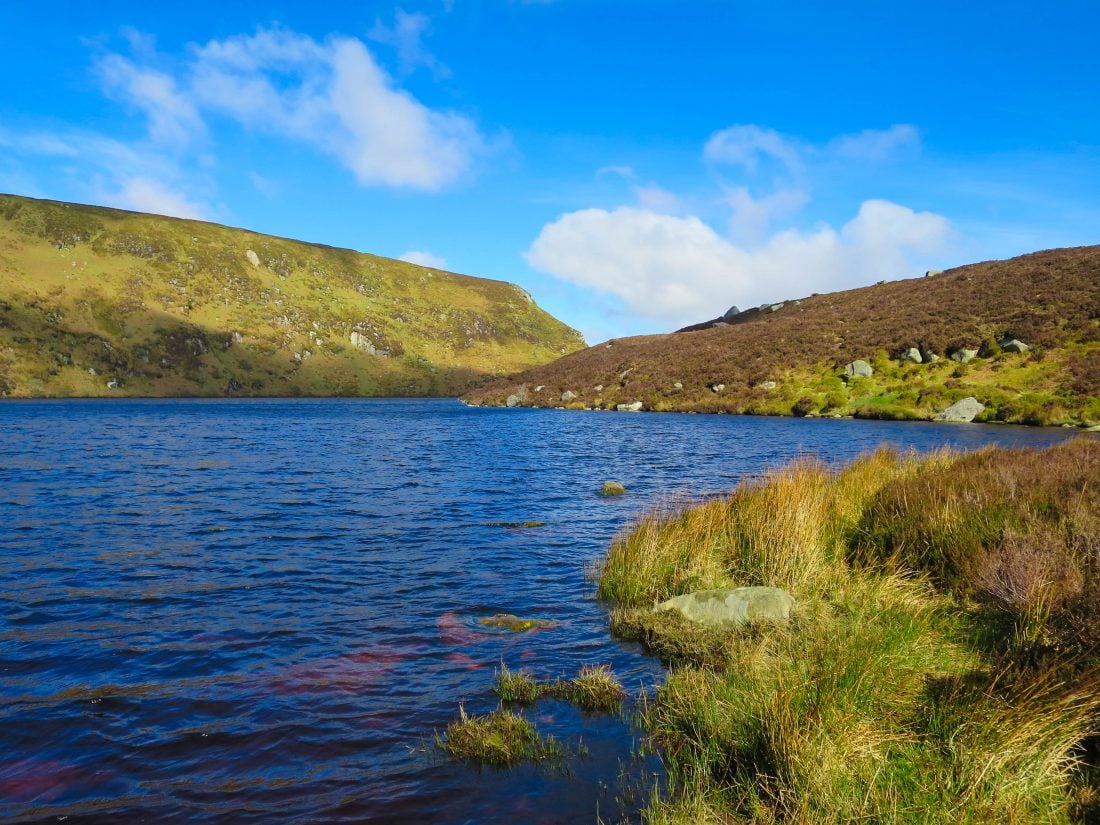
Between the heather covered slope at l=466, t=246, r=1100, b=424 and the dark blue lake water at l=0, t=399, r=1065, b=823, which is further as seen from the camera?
the heather covered slope at l=466, t=246, r=1100, b=424

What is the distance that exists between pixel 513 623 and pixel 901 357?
182ft

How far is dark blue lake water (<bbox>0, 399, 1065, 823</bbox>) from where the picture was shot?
19.7 feet

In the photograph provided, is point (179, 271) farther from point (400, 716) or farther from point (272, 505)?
point (400, 716)

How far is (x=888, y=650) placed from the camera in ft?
22.0

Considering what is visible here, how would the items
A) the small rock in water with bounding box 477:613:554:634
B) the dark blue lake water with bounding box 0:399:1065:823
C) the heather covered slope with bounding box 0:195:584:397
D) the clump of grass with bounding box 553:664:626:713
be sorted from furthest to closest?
the heather covered slope with bounding box 0:195:584:397 < the small rock in water with bounding box 477:613:554:634 < the clump of grass with bounding box 553:664:626:713 < the dark blue lake water with bounding box 0:399:1065:823

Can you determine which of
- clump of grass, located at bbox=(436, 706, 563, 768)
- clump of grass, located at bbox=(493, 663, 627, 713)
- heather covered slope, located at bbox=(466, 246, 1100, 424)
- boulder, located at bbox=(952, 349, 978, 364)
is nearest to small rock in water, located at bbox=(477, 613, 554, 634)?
clump of grass, located at bbox=(493, 663, 627, 713)

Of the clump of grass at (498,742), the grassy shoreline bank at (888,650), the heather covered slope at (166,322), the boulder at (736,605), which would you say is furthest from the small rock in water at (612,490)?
the heather covered slope at (166,322)

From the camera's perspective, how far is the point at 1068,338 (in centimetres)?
4716

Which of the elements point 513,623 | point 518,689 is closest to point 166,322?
point 513,623

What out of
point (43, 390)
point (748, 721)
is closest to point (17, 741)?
point (748, 721)

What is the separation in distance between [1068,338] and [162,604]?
59.0 metres

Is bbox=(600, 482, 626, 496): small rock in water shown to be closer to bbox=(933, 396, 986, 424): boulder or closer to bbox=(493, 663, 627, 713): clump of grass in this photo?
bbox=(493, 663, 627, 713): clump of grass

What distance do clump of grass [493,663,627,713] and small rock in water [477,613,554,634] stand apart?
2.17 meters

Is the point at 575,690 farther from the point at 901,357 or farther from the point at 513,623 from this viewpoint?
the point at 901,357
